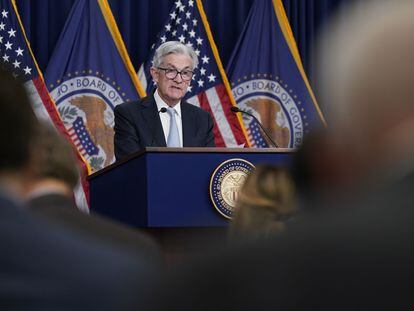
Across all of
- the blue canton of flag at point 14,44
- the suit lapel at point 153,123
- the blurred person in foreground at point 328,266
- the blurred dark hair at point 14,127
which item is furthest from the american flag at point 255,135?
the blurred person in foreground at point 328,266

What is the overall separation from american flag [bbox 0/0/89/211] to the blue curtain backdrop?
274 mm

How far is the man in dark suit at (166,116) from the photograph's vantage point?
18.0 ft

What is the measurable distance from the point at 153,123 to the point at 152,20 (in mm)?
3021

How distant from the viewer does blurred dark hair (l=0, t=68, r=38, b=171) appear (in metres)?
0.89

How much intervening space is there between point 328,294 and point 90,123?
7338 millimetres

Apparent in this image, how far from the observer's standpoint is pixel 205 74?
8.14 meters

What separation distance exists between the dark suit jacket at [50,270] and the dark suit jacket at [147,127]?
14.9ft

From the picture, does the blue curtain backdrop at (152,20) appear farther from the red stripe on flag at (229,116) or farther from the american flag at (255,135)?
the american flag at (255,135)

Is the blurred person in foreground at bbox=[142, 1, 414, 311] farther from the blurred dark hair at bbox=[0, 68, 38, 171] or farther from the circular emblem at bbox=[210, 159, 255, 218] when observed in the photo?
the circular emblem at bbox=[210, 159, 255, 218]

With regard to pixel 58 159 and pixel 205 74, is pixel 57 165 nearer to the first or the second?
pixel 58 159

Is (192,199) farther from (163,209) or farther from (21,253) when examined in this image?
(21,253)

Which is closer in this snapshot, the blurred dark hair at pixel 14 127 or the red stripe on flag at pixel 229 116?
the blurred dark hair at pixel 14 127

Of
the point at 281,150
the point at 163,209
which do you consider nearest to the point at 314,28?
the point at 281,150

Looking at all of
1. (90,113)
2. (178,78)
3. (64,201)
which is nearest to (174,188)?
(178,78)
